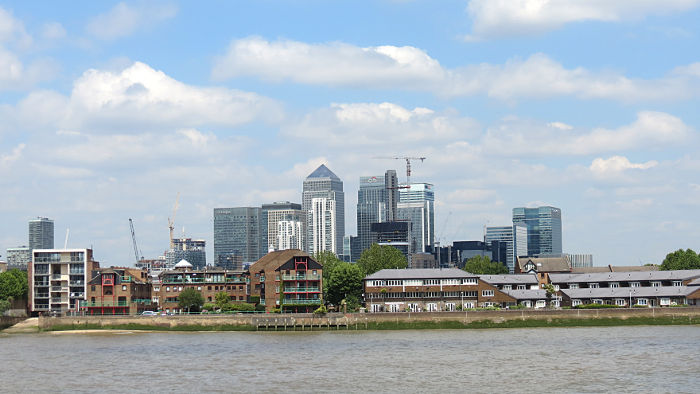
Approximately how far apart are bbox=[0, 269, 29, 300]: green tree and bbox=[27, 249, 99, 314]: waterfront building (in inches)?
97.5

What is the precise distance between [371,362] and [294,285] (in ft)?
248

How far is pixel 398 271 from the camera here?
173 metres

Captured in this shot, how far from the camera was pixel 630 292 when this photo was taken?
165 meters

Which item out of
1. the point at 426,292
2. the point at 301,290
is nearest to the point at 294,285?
the point at 301,290

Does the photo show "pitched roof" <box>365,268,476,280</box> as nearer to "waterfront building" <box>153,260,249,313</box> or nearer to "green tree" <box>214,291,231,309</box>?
"green tree" <box>214,291,231,309</box>

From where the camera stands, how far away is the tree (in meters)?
172

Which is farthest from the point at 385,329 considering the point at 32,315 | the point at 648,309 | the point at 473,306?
the point at 32,315

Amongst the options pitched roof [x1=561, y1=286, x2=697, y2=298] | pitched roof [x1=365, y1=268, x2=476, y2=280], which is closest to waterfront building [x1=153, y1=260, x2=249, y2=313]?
pitched roof [x1=365, y1=268, x2=476, y2=280]

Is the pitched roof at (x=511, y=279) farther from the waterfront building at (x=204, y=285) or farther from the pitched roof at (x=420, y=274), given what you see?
the waterfront building at (x=204, y=285)

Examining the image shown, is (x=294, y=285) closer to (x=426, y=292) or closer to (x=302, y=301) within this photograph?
(x=302, y=301)

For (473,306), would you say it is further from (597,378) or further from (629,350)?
(597,378)

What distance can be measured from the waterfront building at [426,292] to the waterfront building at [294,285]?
31.9 ft

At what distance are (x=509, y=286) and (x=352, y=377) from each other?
106711 millimetres

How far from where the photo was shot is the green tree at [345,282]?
167625 mm
